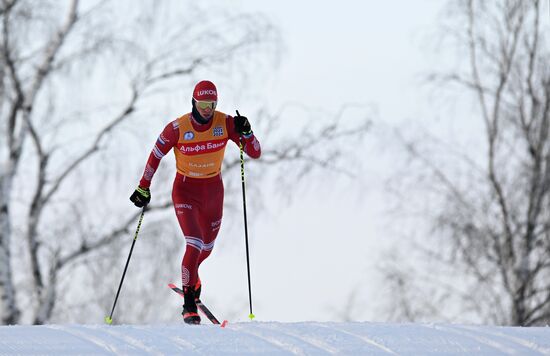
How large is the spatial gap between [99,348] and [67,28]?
33.4 ft

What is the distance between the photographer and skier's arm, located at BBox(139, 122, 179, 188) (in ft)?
24.4

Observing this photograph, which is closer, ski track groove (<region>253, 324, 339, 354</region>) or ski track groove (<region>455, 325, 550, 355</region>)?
ski track groove (<region>253, 324, 339, 354</region>)

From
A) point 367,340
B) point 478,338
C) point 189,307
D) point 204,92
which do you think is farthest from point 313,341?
point 204,92

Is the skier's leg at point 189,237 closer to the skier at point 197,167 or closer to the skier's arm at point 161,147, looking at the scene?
the skier at point 197,167

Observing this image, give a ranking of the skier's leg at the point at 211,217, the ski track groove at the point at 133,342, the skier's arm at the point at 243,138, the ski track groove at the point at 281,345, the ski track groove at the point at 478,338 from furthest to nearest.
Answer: the skier's leg at the point at 211,217
the skier's arm at the point at 243,138
the ski track groove at the point at 478,338
the ski track groove at the point at 281,345
the ski track groove at the point at 133,342

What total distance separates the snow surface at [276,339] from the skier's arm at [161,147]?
1946mm

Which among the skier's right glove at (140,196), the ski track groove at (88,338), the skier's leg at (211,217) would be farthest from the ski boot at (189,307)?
the ski track groove at (88,338)

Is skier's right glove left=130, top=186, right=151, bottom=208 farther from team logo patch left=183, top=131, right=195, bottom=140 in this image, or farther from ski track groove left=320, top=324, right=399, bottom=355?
ski track groove left=320, top=324, right=399, bottom=355

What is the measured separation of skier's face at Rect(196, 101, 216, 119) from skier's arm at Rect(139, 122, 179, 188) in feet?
0.88

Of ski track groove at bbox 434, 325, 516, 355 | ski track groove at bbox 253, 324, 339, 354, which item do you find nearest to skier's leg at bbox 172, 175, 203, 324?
ski track groove at bbox 253, 324, 339, 354

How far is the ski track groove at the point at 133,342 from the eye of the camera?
5.32 m

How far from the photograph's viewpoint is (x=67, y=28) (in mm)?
14664

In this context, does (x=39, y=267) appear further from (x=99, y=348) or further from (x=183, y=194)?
(x=99, y=348)

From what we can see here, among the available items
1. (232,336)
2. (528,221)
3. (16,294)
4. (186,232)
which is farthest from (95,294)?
(232,336)
